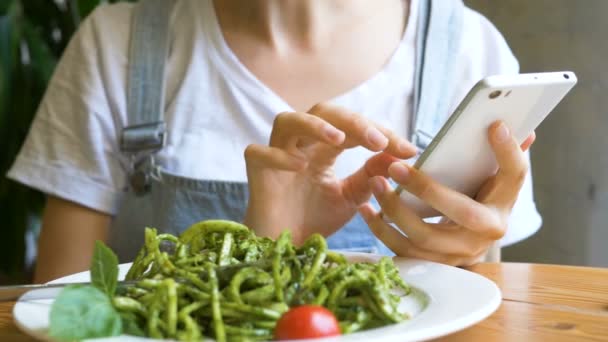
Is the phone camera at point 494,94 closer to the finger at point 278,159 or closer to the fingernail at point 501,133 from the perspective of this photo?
the fingernail at point 501,133

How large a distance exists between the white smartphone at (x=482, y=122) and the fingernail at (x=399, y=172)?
1cm

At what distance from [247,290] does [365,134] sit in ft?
0.90

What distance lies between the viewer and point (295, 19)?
4.33 feet

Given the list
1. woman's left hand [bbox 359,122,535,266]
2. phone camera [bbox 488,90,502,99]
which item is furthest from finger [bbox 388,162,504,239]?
phone camera [bbox 488,90,502,99]

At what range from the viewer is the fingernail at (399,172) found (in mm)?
799

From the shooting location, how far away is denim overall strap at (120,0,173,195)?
48.9 inches

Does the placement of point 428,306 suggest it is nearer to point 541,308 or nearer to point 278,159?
point 541,308

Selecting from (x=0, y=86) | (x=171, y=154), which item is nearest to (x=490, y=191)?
(x=171, y=154)

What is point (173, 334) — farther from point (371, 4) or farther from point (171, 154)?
point (371, 4)

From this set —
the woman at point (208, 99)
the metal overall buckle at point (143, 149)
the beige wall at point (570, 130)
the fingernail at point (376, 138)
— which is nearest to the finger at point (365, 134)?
the fingernail at point (376, 138)

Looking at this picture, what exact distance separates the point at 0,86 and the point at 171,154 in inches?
26.2

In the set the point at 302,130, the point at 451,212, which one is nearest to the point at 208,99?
the point at 302,130

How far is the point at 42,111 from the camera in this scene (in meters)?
1.32

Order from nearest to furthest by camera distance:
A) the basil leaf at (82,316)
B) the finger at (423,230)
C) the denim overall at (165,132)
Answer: the basil leaf at (82,316), the finger at (423,230), the denim overall at (165,132)
